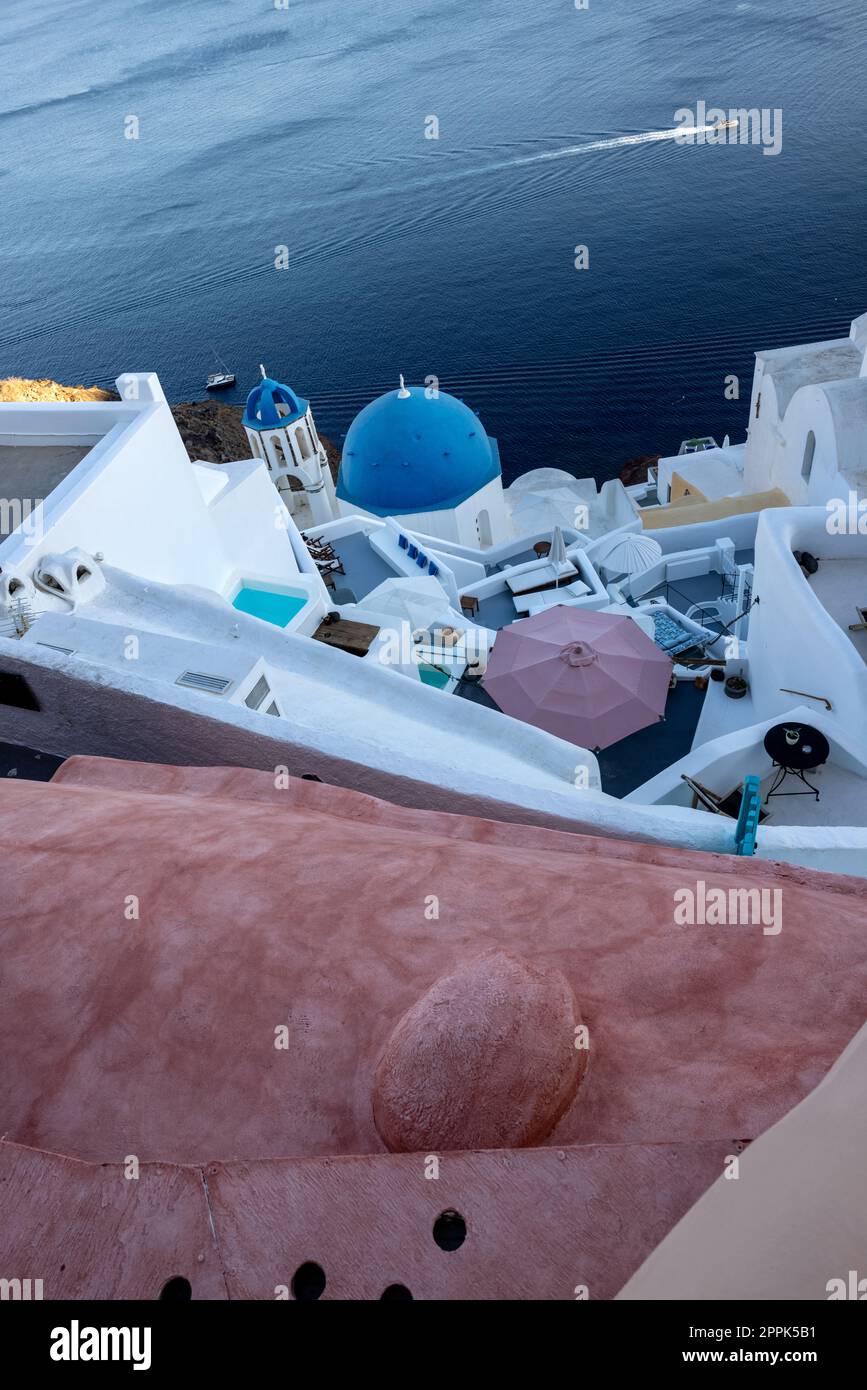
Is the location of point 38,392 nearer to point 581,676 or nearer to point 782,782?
point 581,676

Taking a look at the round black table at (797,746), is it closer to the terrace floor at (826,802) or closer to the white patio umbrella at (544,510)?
the terrace floor at (826,802)

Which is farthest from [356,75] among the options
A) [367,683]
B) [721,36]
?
[367,683]

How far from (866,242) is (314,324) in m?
36.7

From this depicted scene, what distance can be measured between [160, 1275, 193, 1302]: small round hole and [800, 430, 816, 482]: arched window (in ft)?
73.9

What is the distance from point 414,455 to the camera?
32.3 metres

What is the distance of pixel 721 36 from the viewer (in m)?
87.5

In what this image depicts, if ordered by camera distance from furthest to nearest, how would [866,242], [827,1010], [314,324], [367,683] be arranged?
[314,324] → [866,242] → [367,683] → [827,1010]

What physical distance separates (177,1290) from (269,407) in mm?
32167

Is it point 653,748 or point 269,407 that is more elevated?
point 269,407

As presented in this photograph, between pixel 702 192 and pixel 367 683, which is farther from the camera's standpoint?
pixel 702 192

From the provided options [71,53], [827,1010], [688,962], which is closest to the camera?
[827,1010]

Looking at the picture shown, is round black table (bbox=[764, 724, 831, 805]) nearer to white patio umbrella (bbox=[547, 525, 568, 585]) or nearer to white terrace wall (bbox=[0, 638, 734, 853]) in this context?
white terrace wall (bbox=[0, 638, 734, 853])

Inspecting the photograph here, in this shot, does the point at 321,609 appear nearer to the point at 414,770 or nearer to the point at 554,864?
the point at 414,770

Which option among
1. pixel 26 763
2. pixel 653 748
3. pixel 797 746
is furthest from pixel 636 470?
pixel 26 763
